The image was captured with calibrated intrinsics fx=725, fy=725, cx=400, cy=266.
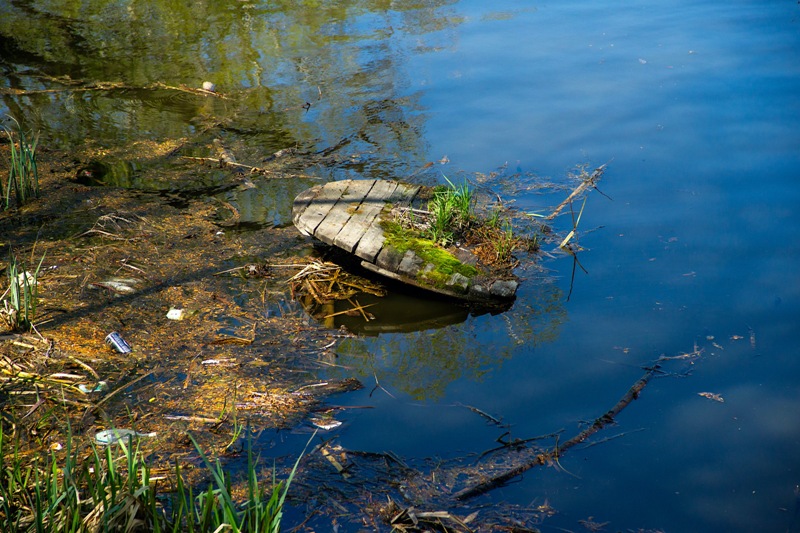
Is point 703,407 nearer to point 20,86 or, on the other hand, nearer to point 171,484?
point 171,484

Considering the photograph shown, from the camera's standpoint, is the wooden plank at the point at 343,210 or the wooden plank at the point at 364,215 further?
the wooden plank at the point at 343,210

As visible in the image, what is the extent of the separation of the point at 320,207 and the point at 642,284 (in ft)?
8.10

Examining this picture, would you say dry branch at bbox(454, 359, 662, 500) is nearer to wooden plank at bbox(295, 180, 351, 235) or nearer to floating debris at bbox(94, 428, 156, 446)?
floating debris at bbox(94, 428, 156, 446)

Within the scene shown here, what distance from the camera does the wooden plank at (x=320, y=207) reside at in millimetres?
5434

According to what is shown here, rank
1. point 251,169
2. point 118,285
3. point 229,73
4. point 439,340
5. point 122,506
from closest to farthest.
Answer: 1. point 122,506
2. point 439,340
3. point 118,285
4. point 251,169
5. point 229,73

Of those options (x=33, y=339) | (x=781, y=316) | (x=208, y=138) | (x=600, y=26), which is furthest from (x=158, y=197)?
(x=600, y=26)

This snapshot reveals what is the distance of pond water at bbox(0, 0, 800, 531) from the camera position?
389 centimetres

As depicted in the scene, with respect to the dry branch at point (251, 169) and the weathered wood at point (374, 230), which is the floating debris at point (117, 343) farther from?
the dry branch at point (251, 169)

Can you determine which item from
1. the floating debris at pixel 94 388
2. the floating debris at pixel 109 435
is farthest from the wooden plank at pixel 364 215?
the floating debris at pixel 109 435

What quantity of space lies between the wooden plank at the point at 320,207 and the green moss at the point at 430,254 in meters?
0.52

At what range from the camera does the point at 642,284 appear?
5.22 m

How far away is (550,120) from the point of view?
7.60m

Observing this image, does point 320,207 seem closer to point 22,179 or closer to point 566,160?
point 22,179

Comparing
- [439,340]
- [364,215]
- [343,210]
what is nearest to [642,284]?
[439,340]
